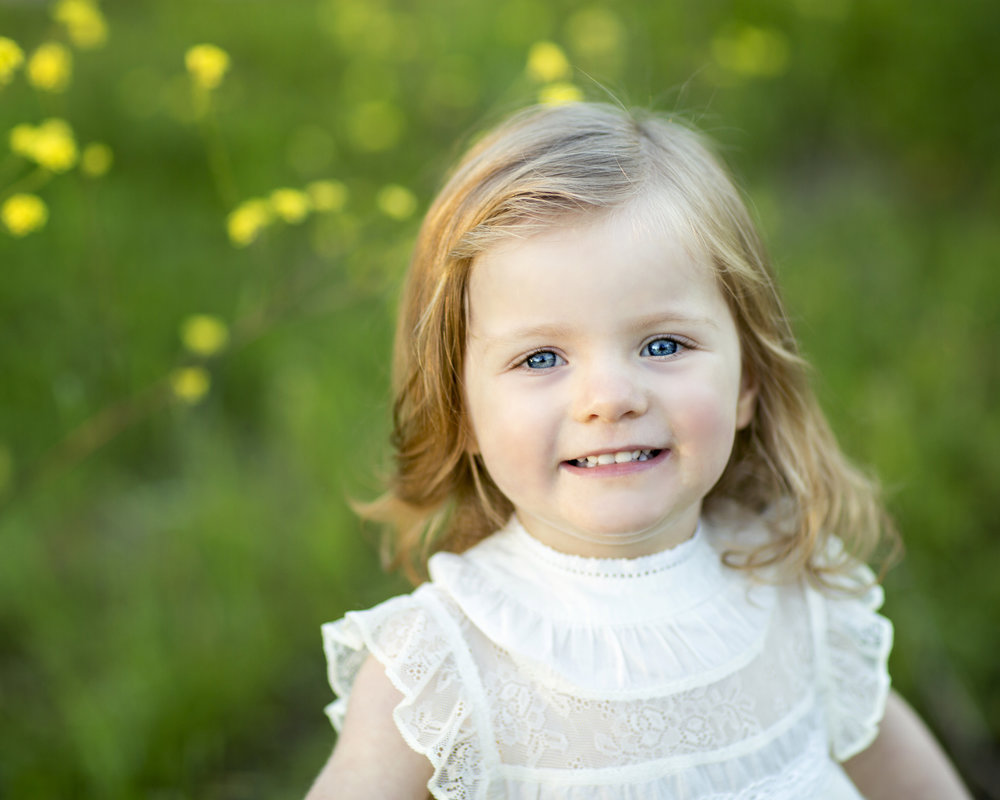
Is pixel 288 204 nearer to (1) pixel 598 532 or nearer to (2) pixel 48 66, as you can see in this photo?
(2) pixel 48 66

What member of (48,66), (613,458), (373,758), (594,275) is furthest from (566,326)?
(48,66)

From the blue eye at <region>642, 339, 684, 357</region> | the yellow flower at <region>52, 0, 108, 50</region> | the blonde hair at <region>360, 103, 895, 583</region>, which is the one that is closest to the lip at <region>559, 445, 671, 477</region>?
the blue eye at <region>642, 339, 684, 357</region>

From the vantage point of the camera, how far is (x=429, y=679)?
124 centimetres

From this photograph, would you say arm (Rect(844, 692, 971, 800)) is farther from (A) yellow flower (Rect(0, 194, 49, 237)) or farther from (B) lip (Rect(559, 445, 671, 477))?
(A) yellow flower (Rect(0, 194, 49, 237))

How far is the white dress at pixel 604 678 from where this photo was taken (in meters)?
1.24

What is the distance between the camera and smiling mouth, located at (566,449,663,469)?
1240 mm

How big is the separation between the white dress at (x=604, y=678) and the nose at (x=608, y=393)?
0.81 feet

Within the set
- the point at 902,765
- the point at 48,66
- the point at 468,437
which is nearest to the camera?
the point at 468,437

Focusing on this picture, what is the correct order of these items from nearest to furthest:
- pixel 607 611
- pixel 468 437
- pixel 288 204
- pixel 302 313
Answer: pixel 607 611 → pixel 468 437 → pixel 288 204 → pixel 302 313

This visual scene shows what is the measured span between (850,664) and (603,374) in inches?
25.6

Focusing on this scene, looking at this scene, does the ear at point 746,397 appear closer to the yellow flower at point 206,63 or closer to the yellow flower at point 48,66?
the yellow flower at point 206,63

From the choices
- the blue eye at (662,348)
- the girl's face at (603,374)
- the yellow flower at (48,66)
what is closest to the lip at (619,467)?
the girl's face at (603,374)

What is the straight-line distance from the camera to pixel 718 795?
128 cm

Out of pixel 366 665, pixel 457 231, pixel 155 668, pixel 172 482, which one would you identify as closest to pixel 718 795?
pixel 366 665
